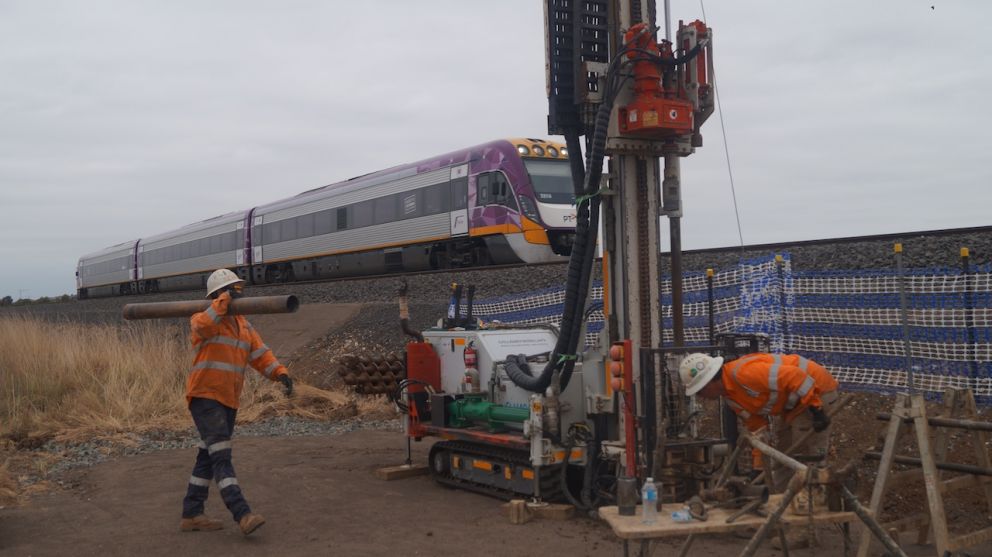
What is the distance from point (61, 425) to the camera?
12766 mm

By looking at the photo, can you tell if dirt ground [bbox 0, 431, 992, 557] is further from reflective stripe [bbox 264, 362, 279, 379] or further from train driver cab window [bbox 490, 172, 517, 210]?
train driver cab window [bbox 490, 172, 517, 210]

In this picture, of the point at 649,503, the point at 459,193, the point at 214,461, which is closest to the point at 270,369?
the point at 214,461

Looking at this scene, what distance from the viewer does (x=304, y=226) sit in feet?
89.3

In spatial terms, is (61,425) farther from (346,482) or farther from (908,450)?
(908,450)

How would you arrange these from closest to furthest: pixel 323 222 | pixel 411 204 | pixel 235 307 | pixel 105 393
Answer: pixel 235 307
pixel 105 393
pixel 411 204
pixel 323 222

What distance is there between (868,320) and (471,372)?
479cm

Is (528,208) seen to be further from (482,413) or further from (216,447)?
(216,447)

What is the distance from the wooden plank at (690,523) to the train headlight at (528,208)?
13.9 meters

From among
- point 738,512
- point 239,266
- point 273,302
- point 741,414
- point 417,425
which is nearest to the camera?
point 738,512

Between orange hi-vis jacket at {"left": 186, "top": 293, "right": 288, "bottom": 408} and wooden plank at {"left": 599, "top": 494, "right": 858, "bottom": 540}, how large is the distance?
11.9 ft

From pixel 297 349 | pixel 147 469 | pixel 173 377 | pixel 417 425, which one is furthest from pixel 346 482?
pixel 297 349

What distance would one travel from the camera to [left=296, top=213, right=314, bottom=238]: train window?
2681 centimetres

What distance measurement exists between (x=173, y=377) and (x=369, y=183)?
9.79 meters

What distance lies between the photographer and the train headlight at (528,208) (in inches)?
732
